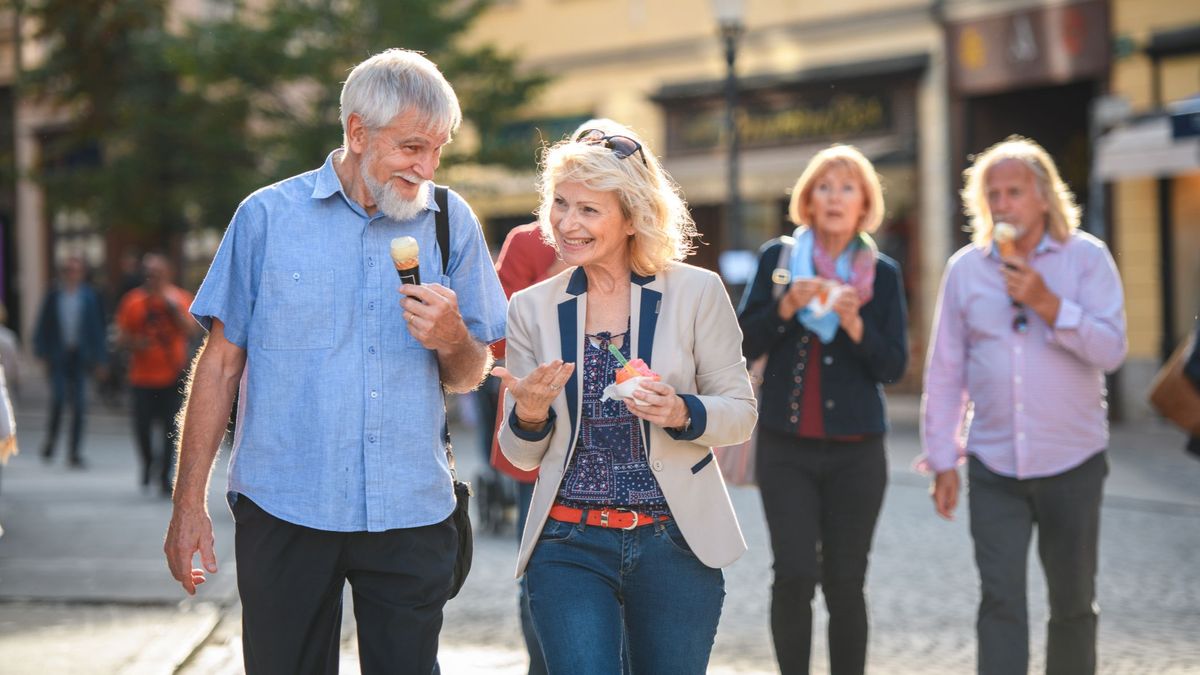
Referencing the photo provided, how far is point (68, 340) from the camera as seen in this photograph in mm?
15570

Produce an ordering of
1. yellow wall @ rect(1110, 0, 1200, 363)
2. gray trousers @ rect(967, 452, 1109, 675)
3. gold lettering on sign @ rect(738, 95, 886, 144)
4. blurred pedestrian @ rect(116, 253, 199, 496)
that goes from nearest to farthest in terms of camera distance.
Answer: gray trousers @ rect(967, 452, 1109, 675) → blurred pedestrian @ rect(116, 253, 199, 496) → yellow wall @ rect(1110, 0, 1200, 363) → gold lettering on sign @ rect(738, 95, 886, 144)

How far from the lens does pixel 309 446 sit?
12.0 ft

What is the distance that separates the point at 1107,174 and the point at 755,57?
713 centimetres

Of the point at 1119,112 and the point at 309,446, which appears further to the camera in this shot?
the point at 1119,112

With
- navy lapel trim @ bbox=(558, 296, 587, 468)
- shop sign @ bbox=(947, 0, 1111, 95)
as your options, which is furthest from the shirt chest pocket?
shop sign @ bbox=(947, 0, 1111, 95)

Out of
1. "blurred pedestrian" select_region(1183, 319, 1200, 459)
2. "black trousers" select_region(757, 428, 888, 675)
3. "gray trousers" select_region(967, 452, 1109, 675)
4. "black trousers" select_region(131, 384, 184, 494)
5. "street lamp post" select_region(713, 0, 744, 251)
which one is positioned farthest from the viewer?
"street lamp post" select_region(713, 0, 744, 251)

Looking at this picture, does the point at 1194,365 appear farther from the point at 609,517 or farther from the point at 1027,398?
the point at 609,517

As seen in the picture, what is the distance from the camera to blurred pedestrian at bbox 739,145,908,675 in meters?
5.22

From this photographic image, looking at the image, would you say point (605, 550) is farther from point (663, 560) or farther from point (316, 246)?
point (316, 246)

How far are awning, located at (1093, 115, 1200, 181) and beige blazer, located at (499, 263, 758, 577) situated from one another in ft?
44.6

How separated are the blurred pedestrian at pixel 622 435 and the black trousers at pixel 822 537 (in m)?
1.42

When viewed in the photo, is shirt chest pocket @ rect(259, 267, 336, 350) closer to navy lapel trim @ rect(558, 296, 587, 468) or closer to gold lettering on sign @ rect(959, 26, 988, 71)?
navy lapel trim @ rect(558, 296, 587, 468)

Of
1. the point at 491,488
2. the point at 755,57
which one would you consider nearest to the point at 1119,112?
the point at 755,57

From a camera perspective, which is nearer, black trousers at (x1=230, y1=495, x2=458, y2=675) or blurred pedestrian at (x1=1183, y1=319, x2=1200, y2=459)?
black trousers at (x1=230, y1=495, x2=458, y2=675)
